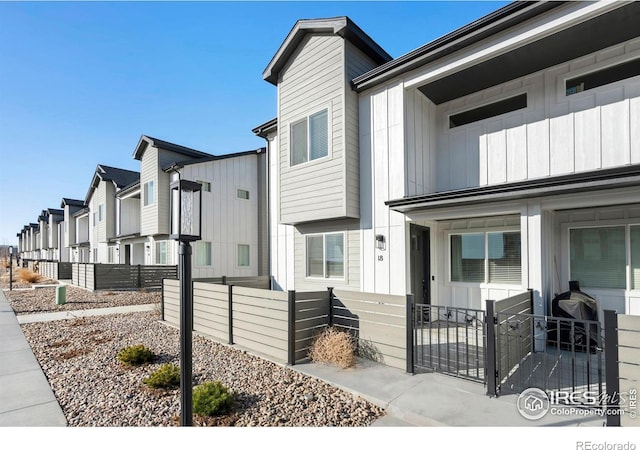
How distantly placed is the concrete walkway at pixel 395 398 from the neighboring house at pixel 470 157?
9.63 ft

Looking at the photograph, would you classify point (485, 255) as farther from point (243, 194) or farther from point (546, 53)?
point (243, 194)

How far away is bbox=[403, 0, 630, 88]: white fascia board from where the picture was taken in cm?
534

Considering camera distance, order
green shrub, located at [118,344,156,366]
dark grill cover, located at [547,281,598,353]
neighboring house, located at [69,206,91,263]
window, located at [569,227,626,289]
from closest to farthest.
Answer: green shrub, located at [118,344,156,366], dark grill cover, located at [547,281,598,353], window, located at [569,227,626,289], neighboring house, located at [69,206,91,263]

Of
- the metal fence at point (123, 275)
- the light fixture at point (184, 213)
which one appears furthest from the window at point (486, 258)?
the metal fence at point (123, 275)

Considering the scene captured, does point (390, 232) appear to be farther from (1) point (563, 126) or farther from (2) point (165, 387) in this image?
(2) point (165, 387)

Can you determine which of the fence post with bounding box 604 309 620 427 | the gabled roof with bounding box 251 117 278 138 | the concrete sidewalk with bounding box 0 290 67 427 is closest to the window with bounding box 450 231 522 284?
the fence post with bounding box 604 309 620 427

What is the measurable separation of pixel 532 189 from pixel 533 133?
82.8 inches

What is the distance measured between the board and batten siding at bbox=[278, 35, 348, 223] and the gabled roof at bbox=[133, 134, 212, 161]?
10006mm

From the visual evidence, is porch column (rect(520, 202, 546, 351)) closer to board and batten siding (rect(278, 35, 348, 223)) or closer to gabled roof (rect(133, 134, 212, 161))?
board and batten siding (rect(278, 35, 348, 223))

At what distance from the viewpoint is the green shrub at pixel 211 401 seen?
3.68 metres

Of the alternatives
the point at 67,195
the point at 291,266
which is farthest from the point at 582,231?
the point at 67,195

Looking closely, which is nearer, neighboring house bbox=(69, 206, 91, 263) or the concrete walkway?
the concrete walkway

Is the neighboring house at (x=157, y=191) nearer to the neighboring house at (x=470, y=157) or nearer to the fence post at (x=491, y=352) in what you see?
the neighboring house at (x=470, y=157)

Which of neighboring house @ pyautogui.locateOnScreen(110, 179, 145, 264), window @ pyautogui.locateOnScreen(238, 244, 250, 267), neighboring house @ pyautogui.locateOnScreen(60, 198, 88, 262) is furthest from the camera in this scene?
neighboring house @ pyautogui.locateOnScreen(60, 198, 88, 262)
